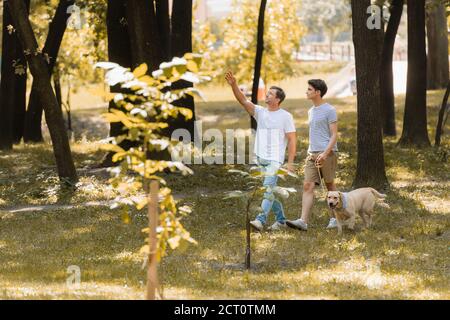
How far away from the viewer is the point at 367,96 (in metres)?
16.1

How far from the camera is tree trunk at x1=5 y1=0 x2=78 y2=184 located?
1773 centimetres

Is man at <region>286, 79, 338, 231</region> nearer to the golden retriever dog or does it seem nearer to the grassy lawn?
the golden retriever dog

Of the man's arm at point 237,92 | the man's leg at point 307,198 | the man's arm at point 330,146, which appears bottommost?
the man's leg at point 307,198

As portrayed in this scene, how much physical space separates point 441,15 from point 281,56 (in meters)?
15.6

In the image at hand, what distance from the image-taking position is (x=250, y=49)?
4819 centimetres

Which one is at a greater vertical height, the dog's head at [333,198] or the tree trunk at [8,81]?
the tree trunk at [8,81]

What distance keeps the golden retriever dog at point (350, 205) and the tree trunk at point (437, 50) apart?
21.8 m

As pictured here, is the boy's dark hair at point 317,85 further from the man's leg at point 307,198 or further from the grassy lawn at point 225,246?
the grassy lawn at point 225,246

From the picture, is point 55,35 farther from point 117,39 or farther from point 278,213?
point 278,213

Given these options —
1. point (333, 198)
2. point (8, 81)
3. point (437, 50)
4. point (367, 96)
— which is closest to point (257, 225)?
point (333, 198)

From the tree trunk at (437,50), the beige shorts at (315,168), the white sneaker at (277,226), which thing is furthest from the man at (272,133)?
the tree trunk at (437,50)

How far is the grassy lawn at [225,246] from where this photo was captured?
10133mm

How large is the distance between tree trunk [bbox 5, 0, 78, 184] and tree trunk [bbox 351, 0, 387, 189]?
5.31 m

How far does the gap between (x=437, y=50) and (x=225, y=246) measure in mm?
23645
